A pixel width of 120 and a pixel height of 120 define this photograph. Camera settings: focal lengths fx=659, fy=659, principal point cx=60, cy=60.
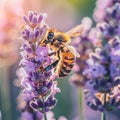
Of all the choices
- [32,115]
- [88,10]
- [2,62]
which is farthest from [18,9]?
[88,10]

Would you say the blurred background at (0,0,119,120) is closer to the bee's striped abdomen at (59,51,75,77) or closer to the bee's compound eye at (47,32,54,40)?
the bee's compound eye at (47,32,54,40)

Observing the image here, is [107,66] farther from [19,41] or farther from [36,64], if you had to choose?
[19,41]

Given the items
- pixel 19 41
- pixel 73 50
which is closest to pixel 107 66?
pixel 73 50

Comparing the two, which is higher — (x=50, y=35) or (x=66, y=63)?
(x=50, y=35)

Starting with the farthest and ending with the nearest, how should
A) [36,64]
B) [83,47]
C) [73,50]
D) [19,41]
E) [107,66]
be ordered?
[19,41] < [83,47] < [73,50] < [107,66] < [36,64]

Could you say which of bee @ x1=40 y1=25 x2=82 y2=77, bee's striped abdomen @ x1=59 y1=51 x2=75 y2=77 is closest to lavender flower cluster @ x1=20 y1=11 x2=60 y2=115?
bee @ x1=40 y1=25 x2=82 y2=77

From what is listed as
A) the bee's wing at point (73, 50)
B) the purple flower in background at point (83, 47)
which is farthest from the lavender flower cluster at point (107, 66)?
the purple flower in background at point (83, 47)

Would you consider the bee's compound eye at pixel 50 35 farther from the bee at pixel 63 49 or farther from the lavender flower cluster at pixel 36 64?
the lavender flower cluster at pixel 36 64
